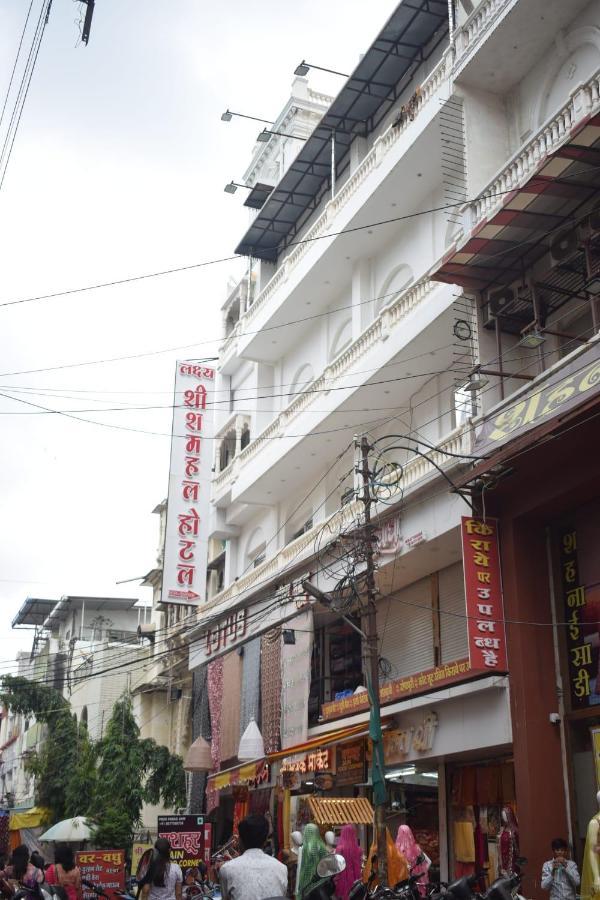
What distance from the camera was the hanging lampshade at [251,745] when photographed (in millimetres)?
24094

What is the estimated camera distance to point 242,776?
81.2 feet

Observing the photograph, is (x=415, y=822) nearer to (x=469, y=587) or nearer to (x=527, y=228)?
(x=469, y=587)

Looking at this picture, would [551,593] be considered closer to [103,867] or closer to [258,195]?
[103,867]

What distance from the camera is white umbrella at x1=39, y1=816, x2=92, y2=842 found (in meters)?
23.4

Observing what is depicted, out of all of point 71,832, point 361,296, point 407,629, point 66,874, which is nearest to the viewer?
point 66,874

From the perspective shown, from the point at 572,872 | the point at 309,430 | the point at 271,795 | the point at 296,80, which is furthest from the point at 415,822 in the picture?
the point at 296,80

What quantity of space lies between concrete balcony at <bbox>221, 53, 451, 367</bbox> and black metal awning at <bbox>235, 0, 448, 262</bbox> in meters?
1.51

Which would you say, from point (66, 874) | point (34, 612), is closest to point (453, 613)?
point (66, 874)

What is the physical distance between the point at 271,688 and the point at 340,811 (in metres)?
7.44

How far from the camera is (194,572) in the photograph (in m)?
28.5

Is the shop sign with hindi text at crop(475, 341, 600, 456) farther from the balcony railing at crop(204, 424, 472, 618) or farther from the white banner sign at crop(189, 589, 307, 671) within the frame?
the white banner sign at crop(189, 589, 307, 671)

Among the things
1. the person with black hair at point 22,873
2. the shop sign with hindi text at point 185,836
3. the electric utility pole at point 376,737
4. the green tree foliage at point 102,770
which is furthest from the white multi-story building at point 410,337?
the person with black hair at point 22,873

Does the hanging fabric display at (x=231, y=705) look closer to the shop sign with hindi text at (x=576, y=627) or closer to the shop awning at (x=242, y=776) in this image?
the shop awning at (x=242, y=776)

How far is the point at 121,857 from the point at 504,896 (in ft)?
35.9
